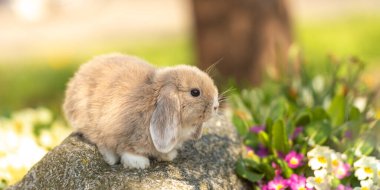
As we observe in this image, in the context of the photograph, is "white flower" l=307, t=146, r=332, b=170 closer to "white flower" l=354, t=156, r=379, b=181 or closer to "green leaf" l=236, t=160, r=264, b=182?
"white flower" l=354, t=156, r=379, b=181

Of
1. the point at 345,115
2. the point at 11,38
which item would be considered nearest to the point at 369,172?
the point at 345,115

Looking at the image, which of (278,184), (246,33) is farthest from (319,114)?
(246,33)

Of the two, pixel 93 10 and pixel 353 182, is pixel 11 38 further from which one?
pixel 353 182

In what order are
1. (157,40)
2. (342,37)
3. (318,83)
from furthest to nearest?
(157,40) < (342,37) < (318,83)

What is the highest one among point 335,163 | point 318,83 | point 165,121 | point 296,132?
point 318,83

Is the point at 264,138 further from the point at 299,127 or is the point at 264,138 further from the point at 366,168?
the point at 366,168

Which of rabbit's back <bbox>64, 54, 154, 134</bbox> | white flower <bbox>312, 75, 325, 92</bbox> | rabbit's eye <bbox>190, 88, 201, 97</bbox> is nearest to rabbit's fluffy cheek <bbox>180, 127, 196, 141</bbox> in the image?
rabbit's eye <bbox>190, 88, 201, 97</bbox>
